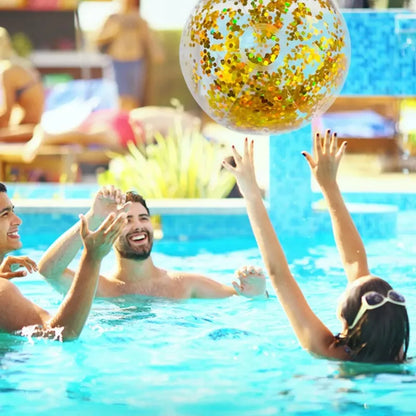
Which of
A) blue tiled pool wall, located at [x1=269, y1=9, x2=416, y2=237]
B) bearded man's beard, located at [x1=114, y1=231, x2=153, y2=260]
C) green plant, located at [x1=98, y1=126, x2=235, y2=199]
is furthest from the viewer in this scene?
green plant, located at [x1=98, y1=126, x2=235, y2=199]

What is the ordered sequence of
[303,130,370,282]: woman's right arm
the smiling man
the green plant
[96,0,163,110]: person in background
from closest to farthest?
1. [303,130,370,282]: woman's right arm
2. the smiling man
3. the green plant
4. [96,0,163,110]: person in background

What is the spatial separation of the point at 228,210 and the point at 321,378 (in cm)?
417

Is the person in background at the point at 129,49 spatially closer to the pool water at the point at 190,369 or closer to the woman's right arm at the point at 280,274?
the pool water at the point at 190,369

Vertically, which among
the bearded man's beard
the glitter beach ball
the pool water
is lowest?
the pool water

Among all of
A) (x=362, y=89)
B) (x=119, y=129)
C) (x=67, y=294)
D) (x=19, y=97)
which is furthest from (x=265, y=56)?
(x=19, y=97)

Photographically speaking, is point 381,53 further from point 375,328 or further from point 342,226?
point 375,328

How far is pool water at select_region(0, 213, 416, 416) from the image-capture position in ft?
10.8

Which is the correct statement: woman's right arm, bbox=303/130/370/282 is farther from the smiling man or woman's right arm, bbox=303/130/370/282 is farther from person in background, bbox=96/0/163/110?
person in background, bbox=96/0/163/110

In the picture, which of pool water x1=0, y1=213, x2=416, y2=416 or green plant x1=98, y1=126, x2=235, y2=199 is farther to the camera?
green plant x1=98, y1=126, x2=235, y2=199

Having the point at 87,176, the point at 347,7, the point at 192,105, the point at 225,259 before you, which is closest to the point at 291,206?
the point at 225,259

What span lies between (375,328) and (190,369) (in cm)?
80

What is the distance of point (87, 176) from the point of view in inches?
518

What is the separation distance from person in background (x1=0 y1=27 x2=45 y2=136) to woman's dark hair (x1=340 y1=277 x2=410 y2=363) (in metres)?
10.3

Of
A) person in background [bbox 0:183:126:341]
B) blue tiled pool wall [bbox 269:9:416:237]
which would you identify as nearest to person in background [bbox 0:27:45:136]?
blue tiled pool wall [bbox 269:9:416:237]
